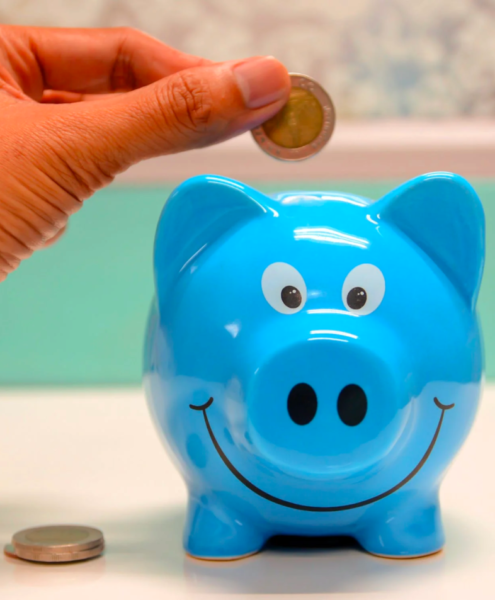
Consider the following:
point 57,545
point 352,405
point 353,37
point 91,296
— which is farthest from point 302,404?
point 353,37

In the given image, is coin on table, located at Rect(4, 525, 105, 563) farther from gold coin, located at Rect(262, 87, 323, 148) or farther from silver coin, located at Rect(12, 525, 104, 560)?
gold coin, located at Rect(262, 87, 323, 148)

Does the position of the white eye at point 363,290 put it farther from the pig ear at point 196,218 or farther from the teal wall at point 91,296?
the teal wall at point 91,296

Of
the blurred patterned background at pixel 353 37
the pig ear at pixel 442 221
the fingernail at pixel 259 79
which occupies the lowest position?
the pig ear at pixel 442 221

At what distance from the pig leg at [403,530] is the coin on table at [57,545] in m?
0.25

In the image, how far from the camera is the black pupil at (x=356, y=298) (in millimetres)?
685

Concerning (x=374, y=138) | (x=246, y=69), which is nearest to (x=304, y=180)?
(x=374, y=138)

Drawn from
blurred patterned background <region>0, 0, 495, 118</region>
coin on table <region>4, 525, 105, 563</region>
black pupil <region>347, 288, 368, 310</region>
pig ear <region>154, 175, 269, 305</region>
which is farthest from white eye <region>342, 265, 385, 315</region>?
blurred patterned background <region>0, 0, 495, 118</region>

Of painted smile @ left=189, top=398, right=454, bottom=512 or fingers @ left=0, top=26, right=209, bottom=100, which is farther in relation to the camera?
fingers @ left=0, top=26, right=209, bottom=100

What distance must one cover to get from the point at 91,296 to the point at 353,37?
83 cm

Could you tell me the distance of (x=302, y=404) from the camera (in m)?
0.66

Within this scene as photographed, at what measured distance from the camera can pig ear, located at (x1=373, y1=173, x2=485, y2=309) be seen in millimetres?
732

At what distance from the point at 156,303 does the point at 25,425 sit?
0.72 m

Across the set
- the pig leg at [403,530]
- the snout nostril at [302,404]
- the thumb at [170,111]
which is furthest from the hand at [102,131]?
the pig leg at [403,530]

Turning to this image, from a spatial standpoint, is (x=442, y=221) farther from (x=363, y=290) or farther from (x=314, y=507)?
(x=314, y=507)
